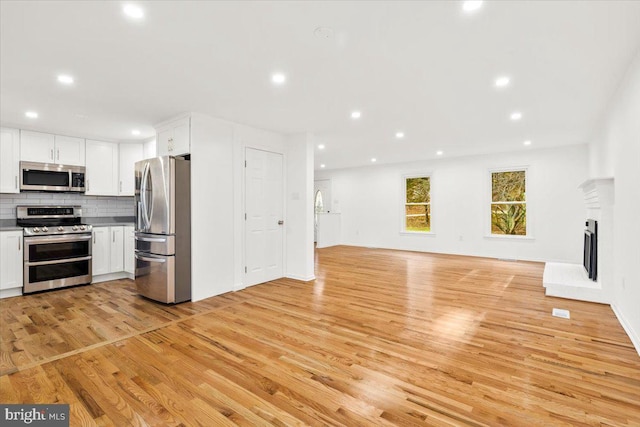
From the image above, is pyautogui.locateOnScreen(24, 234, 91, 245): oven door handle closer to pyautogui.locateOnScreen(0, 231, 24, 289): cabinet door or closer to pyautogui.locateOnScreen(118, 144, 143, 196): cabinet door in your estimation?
pyautogui.locateOnScreen(0, 231, 24, 289): cabinet door

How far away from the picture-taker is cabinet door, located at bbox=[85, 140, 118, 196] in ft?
17.5

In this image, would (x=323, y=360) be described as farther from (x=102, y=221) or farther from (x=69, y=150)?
(x=69, y=150)

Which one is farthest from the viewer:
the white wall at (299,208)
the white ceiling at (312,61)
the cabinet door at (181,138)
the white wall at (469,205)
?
the white wall at (469,205)

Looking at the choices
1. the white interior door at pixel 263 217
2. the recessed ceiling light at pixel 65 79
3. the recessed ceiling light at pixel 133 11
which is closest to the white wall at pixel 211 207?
the white interior door at pixel 263 217

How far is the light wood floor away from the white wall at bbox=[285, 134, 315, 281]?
3.13 ft

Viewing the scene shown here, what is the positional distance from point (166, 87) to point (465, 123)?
410cm

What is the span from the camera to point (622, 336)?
9.59ft

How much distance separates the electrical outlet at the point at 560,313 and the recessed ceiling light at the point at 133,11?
474 centimetres

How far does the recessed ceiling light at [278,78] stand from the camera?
116 inches

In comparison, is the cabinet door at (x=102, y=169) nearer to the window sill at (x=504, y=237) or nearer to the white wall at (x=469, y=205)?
the white wall at (x=469, y=205)

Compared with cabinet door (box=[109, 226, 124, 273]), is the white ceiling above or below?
above

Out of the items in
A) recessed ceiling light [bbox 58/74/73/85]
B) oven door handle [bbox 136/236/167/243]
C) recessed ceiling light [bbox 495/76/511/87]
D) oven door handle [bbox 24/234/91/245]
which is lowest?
oven door handle [bbox 24/234/91/245]

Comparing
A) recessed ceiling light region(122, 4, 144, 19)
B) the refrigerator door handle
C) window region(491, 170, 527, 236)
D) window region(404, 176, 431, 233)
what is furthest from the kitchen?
window region(491, 170, 527, 236)

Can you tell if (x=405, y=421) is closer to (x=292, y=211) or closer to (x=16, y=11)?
(x=16, y=11)
